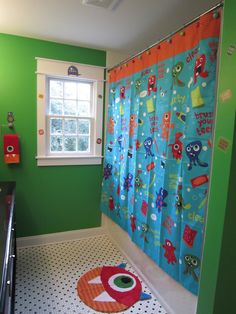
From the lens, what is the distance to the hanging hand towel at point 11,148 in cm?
249

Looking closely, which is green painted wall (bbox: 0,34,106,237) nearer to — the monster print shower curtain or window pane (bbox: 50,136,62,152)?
window pane (bbox: 50,136,62,152)

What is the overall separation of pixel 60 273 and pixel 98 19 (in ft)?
8.12

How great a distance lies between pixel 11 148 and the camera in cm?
250

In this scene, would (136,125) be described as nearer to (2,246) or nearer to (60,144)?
(60,144)

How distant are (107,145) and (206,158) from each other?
168 centimetres

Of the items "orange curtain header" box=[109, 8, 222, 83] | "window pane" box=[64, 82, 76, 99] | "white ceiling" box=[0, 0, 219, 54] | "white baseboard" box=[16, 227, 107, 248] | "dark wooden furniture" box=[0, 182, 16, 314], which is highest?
"white ceiling" box=[0, 0, 219, 54]

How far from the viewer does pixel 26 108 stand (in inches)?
102

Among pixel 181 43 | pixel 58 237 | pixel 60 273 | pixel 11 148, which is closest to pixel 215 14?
pixel 181 43

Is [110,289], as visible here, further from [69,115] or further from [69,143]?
[69,115]

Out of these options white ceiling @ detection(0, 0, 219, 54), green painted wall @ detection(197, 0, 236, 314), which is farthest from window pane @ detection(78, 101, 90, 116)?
green painted wall @ detection(197, 0, 236, 314)

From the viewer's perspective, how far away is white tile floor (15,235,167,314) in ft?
6.17

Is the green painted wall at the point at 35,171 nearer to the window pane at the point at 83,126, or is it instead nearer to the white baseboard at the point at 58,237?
the white baseboard at the point at 58,237

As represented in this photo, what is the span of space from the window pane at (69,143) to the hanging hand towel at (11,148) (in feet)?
1.93

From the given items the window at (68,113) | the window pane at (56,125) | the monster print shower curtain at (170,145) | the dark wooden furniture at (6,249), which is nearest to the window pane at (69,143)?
the window at (68,113)
